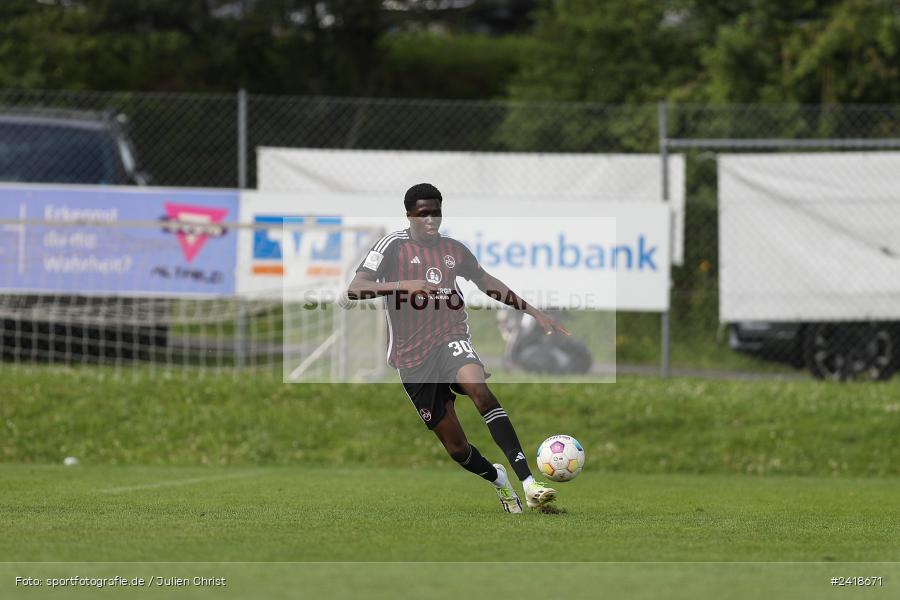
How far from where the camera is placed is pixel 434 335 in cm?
895

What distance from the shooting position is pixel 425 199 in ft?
29.3

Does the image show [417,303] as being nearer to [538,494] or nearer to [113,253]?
[538,494]

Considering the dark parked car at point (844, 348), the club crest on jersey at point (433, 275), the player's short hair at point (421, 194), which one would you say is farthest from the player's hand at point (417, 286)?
the dark parked car at point (844, 348)

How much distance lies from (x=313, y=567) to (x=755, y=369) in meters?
11.8

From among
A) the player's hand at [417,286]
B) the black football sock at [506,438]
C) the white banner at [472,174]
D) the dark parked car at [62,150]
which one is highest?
the dark parked car at [62,150]

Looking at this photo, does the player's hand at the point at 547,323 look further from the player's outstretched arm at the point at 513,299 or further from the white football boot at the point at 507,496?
the white football boot at the point at 507,496

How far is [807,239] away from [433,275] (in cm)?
788

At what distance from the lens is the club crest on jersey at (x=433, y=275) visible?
29.6 ft

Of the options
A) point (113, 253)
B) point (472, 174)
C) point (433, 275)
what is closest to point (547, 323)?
point (433, 275)

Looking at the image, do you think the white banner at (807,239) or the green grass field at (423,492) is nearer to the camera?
the green grass field at (423,492)

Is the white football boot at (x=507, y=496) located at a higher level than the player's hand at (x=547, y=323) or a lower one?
lower

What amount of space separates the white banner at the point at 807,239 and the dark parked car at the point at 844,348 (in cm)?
53

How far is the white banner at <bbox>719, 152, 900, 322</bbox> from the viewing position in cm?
1573

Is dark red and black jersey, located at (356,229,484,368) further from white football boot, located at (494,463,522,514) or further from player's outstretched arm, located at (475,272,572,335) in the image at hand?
white football boot, located at (494,463,522,514)
